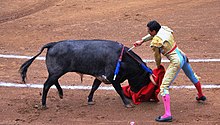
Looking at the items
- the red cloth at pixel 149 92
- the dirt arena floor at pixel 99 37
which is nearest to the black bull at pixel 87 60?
the red cloth at pixel 149 92

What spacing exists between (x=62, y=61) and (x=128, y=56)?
1266mm

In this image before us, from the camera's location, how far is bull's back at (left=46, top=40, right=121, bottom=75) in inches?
366

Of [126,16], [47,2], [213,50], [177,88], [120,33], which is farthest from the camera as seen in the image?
[47,2]

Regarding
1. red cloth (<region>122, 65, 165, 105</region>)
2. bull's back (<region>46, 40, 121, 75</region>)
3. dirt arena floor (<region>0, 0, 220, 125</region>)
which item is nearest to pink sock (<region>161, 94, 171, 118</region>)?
dirt arena floor (<region>0, 0, 220, 125</region>)

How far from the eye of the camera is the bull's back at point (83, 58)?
366 inches

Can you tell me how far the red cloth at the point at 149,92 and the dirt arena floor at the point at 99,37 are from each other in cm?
13

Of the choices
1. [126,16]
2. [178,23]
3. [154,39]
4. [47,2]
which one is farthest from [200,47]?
[47,2]

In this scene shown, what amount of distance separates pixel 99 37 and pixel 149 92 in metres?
5.20

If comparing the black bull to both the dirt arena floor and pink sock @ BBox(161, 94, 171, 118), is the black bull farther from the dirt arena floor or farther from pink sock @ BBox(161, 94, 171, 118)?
pink sock @ BBox(161, 94, 171, 118)

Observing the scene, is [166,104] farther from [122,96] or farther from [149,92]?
[122,96]

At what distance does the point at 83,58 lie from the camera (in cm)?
931

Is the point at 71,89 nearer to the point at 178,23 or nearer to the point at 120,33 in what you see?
the point at 120,33

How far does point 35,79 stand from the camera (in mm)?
11289

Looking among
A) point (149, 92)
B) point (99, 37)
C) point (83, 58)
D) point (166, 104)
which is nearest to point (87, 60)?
point (83, 58)
